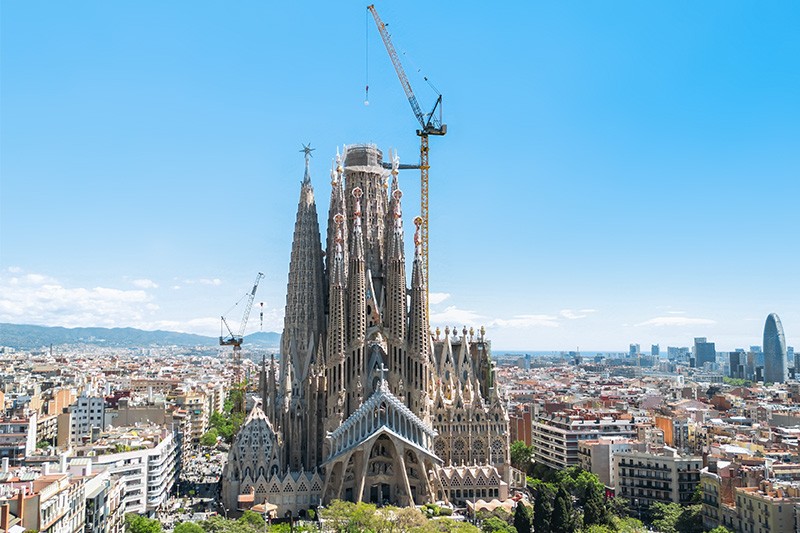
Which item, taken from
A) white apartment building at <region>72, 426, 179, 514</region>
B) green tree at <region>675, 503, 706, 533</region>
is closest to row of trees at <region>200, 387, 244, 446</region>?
white apartment building at <region>72, 426, 179, 514</region>

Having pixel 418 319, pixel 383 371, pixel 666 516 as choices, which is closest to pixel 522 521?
pixel 666 516

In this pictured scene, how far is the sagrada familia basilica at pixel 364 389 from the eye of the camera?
71812mm

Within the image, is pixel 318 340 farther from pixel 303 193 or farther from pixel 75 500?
pixel 75 500

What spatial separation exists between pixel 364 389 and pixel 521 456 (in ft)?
83.2

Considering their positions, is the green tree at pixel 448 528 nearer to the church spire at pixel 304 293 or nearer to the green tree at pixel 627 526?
the green tree at pixel 627 526

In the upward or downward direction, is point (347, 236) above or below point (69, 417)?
above

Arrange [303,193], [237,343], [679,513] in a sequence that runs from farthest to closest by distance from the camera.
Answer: [237,343] < [303,193] < [679,513]

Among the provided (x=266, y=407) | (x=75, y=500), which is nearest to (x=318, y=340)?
(x=266, y=407)

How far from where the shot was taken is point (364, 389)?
7650 centimetres

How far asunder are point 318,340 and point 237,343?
65.6 meters

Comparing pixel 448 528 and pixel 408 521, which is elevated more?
pixel 408 521

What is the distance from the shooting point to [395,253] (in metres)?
79.2

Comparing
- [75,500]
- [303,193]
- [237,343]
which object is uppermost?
[303,193]

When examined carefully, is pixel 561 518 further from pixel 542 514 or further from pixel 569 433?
pixel 569 433
